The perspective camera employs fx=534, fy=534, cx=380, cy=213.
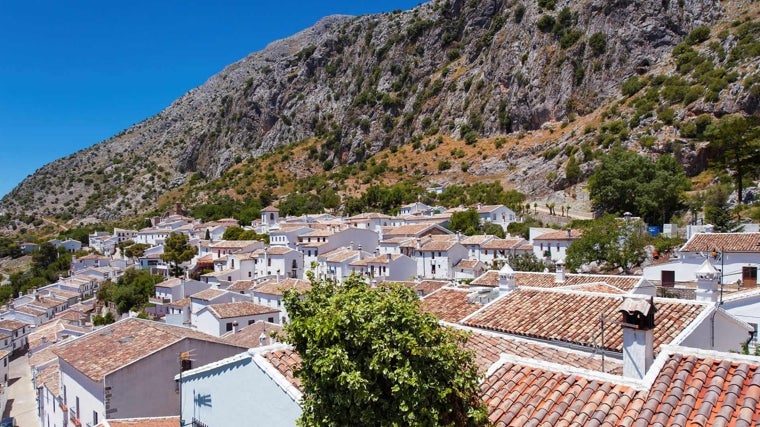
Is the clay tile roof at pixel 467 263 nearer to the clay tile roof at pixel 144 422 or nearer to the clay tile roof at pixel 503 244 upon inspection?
the clay tile roof at pixel 503 244

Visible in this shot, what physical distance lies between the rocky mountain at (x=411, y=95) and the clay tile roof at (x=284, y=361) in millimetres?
62656

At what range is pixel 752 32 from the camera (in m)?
69.1

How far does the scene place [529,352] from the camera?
10.9 metres

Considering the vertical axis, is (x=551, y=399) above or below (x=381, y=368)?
below

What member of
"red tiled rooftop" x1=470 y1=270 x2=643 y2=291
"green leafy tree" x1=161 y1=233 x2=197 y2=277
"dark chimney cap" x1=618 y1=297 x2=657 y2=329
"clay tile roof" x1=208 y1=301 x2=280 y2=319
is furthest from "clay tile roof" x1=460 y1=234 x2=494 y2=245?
"dark chimney cap" x1=618 y1=297 x2=657 y2=329

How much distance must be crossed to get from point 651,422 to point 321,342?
374 cm

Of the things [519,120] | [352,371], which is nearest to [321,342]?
[352,371]

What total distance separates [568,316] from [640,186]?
4343 cm

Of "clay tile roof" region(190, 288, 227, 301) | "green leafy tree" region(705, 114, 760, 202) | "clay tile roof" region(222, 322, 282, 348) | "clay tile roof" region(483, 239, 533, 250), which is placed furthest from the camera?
"clay tile roof" region(483, 239, 533, 250)

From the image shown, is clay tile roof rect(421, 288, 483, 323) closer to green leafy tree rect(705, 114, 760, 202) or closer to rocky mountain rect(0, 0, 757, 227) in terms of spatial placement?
green leafy tree rect(705, 114, 760, 202)

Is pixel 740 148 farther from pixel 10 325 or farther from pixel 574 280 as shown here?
pixel 10 325

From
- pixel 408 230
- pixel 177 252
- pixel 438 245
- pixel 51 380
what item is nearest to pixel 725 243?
pixel 438 245

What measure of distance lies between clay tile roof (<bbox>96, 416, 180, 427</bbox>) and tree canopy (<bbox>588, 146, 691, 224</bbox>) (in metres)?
46.6

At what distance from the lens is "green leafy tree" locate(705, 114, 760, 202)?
4756cm
